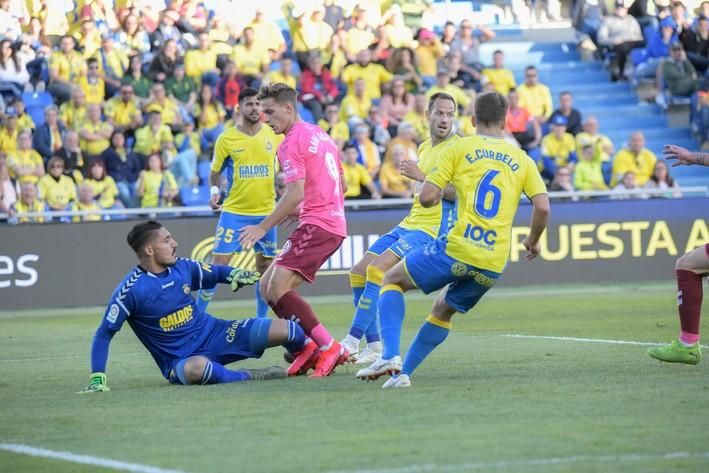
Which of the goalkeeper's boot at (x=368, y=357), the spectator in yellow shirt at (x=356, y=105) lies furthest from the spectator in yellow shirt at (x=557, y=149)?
the goalkeeper's boot at (x=368, y=357)

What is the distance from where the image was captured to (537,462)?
6.23 metres

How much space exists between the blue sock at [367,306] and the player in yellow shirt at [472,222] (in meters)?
1.67

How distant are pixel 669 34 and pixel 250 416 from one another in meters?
21.2

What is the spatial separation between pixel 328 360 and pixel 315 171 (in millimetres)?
1425

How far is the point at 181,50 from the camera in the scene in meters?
24.7

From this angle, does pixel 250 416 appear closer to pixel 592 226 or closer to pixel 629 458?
pixel 629 458

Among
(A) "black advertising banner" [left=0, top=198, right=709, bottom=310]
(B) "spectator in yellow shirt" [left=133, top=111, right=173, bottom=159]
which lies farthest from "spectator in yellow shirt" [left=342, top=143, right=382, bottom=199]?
(B) "spectator in yellow shirt" [left=133, top=111, right=173, bottom=159]

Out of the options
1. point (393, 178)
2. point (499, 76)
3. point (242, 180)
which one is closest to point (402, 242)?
point (242, 180)

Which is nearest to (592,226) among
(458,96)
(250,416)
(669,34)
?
(458,96)

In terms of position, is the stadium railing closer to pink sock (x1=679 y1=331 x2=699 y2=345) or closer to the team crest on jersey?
pink sock (x1=679 y1=331 x2=699 y2=345)

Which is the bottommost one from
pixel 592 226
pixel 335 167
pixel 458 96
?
pixel 592 226

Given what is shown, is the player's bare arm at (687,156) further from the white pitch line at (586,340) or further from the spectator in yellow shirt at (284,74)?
Result: the spectator in yellow shirt at (284,74)

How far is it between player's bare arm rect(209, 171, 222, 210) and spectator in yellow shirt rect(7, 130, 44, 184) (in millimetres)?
7459

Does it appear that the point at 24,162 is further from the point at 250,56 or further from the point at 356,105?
the point at 356,105
